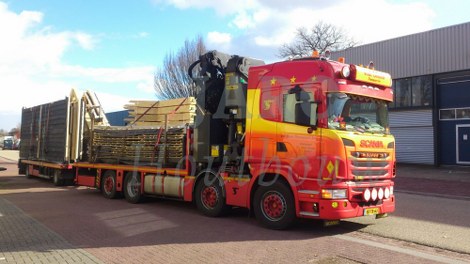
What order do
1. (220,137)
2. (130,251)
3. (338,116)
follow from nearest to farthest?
(130,251)
(338,116)
(220,137)

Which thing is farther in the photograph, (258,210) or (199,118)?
(199,118)

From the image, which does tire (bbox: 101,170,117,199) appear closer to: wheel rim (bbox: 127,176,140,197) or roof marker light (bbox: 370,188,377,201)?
wheel rim (bbox: 127,176,140,197)

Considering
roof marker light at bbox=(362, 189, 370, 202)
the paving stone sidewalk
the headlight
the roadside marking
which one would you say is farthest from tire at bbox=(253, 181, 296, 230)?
the paving stone sidewalk

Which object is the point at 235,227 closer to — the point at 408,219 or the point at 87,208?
the point at 408,219

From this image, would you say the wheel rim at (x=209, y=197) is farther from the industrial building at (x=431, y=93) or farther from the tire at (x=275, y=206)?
the industrial building at (x=431, y=93)

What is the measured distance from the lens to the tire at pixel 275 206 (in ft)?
26.1

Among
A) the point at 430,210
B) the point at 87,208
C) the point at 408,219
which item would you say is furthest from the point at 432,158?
the point at 87,208

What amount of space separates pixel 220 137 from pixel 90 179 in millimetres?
6336

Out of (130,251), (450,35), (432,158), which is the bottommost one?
(130,251)

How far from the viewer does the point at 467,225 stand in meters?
8.78

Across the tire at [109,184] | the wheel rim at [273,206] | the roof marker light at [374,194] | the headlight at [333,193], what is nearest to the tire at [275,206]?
the wheel rim at [273,206]

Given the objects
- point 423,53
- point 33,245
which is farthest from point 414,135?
point 33,245

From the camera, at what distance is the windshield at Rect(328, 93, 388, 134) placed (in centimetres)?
766

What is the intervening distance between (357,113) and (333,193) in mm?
1594
